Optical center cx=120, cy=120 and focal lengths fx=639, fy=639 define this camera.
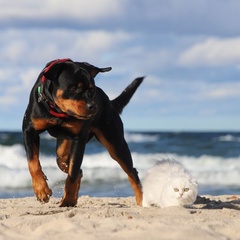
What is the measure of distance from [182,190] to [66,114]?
1366mm

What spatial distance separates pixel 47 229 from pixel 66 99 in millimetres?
1270

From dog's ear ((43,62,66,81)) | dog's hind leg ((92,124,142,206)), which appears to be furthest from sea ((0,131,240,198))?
dog's ear ((43,62,66,81))

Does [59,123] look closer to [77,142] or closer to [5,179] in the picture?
[77,142]

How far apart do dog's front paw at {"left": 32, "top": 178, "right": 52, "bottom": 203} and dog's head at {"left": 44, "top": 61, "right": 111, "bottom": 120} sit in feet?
2.27

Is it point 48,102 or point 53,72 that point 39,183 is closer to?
point 48,102

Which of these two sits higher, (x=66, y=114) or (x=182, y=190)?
(x=66, y=114)

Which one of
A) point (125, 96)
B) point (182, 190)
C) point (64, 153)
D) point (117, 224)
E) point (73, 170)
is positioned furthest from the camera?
point (125, 96)

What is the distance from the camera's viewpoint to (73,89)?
541 centimetres

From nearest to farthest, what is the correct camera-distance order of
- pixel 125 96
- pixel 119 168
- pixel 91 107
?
pixel 91 107 < pixel 125 96 < pixel 119 168

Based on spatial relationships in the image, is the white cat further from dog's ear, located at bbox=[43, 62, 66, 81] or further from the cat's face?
dog's ear, located at bbox=[43, 62, 66, 81]

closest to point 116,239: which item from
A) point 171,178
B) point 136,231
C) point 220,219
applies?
point 136,231

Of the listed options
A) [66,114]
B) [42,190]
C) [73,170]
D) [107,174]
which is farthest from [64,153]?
[107,174]

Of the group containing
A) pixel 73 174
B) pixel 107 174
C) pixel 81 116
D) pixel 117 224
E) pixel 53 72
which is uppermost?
pixel 53 72

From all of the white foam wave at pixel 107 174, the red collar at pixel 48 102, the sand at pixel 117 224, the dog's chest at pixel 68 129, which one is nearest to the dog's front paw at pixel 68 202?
the sand at pixel 117 224
